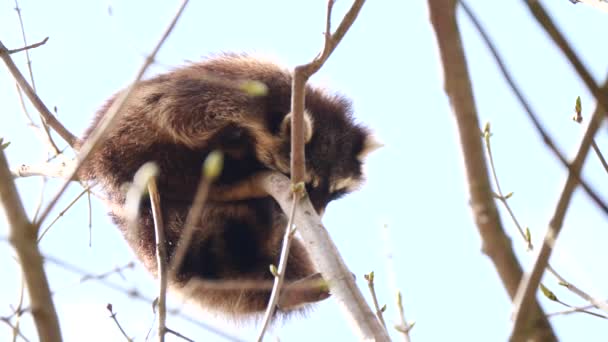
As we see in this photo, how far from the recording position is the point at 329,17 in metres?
2.99

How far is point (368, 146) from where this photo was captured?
5754mm

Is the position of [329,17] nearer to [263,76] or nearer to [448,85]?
[448,85]

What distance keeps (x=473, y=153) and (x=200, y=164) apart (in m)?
3.43

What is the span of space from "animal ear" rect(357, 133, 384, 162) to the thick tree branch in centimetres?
419

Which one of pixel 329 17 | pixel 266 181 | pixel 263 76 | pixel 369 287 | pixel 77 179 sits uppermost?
pixel 263 76

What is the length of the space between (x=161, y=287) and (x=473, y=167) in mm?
2067

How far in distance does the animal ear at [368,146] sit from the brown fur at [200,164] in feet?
2.36

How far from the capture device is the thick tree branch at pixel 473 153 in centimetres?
143

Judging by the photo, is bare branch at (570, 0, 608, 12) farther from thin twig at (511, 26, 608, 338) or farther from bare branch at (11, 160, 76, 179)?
bare branch at (11, 160, 76, 179)

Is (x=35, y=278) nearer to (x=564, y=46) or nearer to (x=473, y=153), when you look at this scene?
(x=473, y=153)

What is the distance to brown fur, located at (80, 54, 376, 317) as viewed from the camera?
15.5 feet

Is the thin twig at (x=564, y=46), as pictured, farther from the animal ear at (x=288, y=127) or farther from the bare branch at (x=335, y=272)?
the animal ear at (x=288, y=127)

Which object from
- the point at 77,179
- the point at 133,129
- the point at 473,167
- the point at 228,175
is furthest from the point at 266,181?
the point at 473,167

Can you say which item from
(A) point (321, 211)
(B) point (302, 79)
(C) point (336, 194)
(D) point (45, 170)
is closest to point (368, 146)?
(C) point (336, 194)
